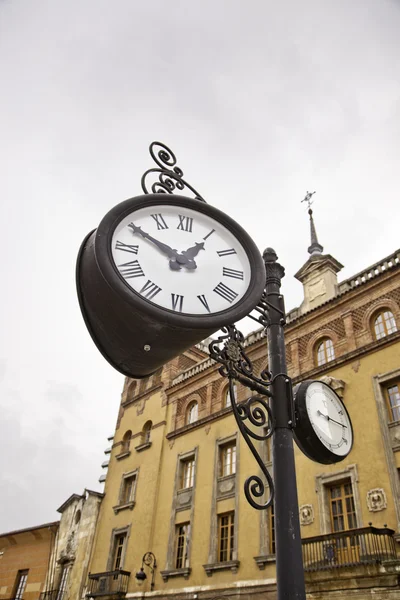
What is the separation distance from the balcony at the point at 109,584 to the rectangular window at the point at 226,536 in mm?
4690

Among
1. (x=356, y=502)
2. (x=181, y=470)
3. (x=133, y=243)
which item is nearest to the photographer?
(x=133, y=243)

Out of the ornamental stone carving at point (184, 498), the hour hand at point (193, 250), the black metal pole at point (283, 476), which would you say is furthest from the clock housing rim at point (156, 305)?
the ornamental stone carving at point (184, 498)

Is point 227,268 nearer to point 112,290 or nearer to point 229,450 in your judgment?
point 112,290

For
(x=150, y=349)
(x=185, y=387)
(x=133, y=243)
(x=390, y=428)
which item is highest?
(x=185, y=387)

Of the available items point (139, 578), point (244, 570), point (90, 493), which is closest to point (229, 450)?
point (244, 570)

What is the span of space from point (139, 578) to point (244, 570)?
448 centimetres

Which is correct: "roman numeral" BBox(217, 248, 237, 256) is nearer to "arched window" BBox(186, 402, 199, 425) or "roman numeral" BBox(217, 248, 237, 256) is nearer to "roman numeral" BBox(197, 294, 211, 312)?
"roman numeral" BBox(197, 294, 211, 312)

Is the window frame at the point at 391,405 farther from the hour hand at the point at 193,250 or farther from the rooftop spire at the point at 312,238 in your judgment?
the hour hand at the point at 193,250

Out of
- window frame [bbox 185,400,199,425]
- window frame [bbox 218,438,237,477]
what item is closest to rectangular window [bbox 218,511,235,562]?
window frame [bbox 218,438,237,477]

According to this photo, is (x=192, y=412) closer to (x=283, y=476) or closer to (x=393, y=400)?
(x=393, y=400)

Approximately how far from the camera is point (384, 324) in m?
15.3

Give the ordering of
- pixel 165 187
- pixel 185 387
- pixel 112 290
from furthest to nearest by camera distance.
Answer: pixel 185 387
pixel 165 187
pixel 112 290

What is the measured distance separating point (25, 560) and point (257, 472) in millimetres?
15668

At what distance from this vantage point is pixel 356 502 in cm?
1295
